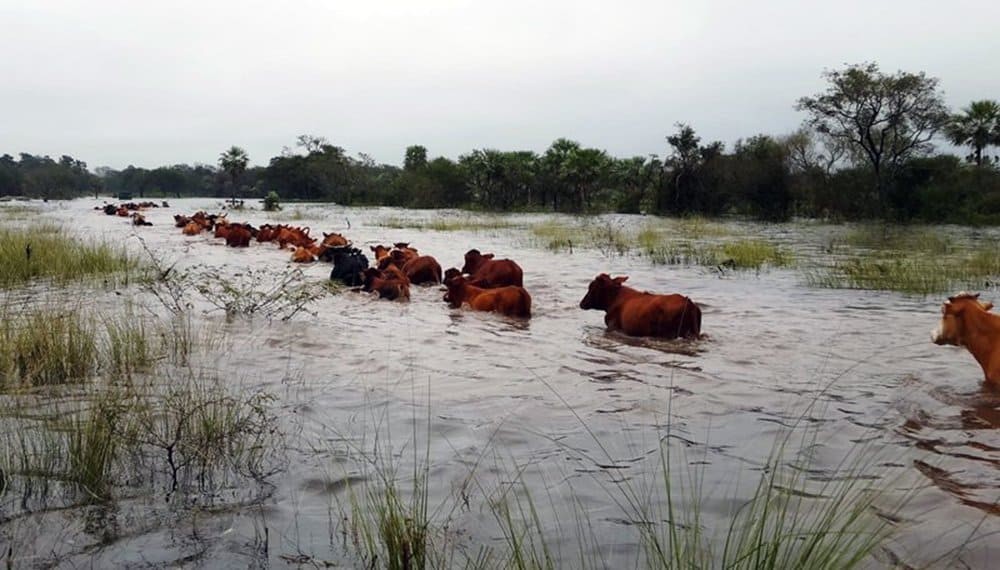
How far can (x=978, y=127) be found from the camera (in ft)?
133

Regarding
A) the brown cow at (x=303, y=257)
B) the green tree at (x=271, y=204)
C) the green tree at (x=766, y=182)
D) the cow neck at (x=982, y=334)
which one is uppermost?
the green tree at (x=766, y=182)

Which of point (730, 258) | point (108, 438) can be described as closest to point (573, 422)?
point (108, 438)

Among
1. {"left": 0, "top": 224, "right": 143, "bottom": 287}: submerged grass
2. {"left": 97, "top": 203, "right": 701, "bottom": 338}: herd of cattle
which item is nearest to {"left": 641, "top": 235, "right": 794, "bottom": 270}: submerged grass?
{"left": 97, "top": 203, "right": 701, "bottom": 338}: herd of cattle

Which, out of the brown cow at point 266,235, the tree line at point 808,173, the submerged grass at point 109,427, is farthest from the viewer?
the tree line at point 808,173

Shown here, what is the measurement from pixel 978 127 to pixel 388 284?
41.8 metres

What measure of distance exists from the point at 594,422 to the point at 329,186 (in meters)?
78.4

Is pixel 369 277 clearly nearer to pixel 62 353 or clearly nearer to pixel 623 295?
pixel 623 295

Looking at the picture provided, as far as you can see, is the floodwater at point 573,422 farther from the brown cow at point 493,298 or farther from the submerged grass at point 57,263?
the submerged grass at point 57,263

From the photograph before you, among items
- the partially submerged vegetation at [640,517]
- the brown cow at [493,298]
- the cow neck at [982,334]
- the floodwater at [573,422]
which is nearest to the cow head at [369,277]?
the brown cow at [493,298]

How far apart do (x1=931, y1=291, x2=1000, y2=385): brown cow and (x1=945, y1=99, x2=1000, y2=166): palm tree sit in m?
41.0

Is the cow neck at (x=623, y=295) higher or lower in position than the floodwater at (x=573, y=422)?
higher

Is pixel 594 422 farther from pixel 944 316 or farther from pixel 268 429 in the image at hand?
pixel 944 316

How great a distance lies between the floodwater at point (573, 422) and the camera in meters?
3.05

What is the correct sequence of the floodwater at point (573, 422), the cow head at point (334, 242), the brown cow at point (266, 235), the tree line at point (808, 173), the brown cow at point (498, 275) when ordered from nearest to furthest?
the floodwater at point (573, 422) → the brown cow at point (498, 275) → the cow head at point (334, 242) → the brown cow at point (266, 235) → the tree line at point (808, 173)
